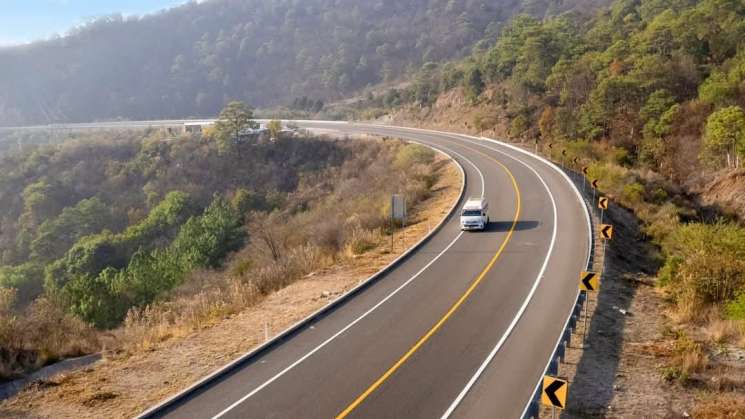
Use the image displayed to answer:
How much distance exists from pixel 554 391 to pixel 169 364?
1015cm

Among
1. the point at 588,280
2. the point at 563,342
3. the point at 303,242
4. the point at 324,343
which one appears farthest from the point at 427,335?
the point at 303,242

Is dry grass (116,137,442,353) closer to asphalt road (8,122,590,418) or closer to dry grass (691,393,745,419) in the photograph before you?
asphalt road (8,122,590,418)

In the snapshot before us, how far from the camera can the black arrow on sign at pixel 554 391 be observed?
10.2 meters

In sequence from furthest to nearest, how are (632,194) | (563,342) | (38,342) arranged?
(632,194), (38,342), (563,342)

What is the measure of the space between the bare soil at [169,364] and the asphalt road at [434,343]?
109cm

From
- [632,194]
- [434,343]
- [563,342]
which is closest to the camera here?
[563,342]

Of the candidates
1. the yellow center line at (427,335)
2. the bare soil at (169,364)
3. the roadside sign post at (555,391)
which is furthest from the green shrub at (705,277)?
the bare soil at (169,364)

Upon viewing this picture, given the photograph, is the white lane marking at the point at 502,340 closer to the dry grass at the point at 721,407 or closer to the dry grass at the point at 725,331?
the dry grass at the point at 721,407

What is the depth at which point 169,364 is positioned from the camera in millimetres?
15141

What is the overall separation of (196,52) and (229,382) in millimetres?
154864

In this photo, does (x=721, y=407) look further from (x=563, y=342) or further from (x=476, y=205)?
(x=476, y=205)

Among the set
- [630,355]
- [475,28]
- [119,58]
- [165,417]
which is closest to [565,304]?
[630,355]

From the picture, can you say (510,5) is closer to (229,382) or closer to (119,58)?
(119,58)

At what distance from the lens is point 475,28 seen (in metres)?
151
